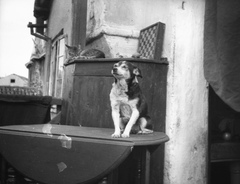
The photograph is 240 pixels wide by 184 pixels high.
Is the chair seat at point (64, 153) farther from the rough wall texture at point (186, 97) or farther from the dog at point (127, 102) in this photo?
the rough wall texture at point (186, 97)

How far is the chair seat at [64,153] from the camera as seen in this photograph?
172 cm

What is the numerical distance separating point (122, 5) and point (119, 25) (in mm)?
238

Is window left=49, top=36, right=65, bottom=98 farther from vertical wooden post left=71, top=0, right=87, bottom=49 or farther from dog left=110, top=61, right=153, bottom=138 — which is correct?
dog left=110, top=61, right=153, bottom=138

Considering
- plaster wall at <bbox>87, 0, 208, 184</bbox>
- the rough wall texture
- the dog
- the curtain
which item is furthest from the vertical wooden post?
the curtain

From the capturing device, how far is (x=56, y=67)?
222 inches

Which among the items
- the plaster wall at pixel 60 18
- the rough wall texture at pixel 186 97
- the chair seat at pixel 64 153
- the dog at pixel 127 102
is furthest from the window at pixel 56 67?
the dog at pixel 127 102

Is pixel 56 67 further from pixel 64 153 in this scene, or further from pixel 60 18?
pixel 64 153

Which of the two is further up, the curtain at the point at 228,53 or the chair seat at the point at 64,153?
the curtain at the point at 228,53

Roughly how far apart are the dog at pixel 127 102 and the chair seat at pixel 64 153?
0.47 feet

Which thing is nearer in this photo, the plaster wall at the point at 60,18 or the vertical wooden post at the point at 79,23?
the vertical wooden post at the point at 79,23

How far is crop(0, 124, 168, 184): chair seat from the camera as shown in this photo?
1716mm

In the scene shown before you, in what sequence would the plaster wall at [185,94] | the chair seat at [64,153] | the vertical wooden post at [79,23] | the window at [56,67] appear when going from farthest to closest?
the window at [56,67] → the vertical wooden post at [79,23] → the plaster wall at [185,94] → the chair seat at [64,153]

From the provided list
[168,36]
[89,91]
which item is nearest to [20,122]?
[89,91]

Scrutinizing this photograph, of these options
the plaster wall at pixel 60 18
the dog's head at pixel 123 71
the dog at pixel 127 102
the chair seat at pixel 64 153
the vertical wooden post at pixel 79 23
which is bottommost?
the chair seat at pixel 64 153
